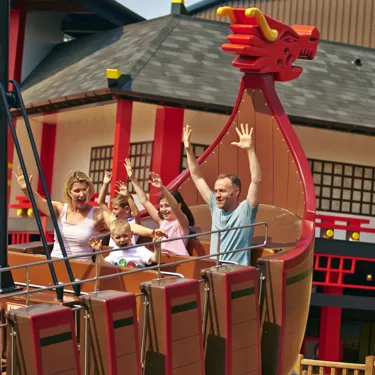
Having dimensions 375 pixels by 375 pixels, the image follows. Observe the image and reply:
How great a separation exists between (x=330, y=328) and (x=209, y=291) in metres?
11.0

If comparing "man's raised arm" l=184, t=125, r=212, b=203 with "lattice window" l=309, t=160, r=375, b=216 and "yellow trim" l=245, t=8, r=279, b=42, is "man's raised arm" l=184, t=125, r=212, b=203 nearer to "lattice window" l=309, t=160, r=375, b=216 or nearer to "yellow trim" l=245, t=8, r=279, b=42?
"yellow trim" l=245, t=8, r=279, b=42

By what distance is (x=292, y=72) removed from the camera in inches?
392

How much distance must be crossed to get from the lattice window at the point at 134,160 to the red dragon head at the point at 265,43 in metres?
8.09

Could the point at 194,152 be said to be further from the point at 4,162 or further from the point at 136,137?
the point at 4,162

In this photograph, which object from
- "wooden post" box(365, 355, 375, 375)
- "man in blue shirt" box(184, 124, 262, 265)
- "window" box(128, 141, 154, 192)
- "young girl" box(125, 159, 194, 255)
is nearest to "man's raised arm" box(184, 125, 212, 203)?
"young girl" box(125, 159, 194, 255)

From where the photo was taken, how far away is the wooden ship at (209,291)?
19.8ft

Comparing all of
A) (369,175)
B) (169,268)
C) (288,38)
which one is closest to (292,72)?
(288,38)

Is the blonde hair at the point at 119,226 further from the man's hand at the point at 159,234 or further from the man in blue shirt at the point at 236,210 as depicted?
the man in blue shirt at the point at 236,210

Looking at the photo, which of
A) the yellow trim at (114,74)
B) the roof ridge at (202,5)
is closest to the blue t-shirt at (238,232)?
the yellow trim at (114,74)

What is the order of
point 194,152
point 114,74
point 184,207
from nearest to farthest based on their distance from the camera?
point 184,207 → point 114,74 → point 194,152

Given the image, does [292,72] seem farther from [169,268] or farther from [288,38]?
[169,268]

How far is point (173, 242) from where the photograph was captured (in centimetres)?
877

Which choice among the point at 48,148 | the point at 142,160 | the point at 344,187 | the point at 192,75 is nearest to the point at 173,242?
the point at 192,75

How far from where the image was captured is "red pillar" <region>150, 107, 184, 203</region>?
17359 millimetres
